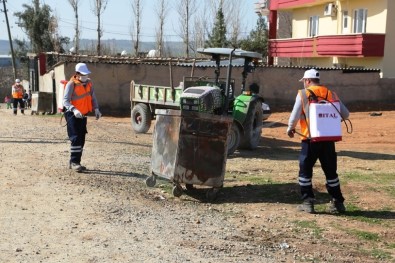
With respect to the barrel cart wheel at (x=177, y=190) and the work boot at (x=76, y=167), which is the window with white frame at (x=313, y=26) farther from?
the barrel cart wheel at (x=177, y=190)

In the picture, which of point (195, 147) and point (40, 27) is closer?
point (195, 147)

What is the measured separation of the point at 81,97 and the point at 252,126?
4456mm

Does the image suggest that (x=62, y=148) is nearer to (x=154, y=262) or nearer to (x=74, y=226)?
(x=74, y=226)

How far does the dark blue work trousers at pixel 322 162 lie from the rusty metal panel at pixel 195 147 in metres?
1.14

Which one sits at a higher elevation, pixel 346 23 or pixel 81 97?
pixel 346 23

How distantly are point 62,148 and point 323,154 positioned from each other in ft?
22.0

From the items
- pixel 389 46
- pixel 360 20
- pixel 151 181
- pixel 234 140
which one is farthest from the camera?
pixel 360 20

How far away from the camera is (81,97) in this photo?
9961 mm

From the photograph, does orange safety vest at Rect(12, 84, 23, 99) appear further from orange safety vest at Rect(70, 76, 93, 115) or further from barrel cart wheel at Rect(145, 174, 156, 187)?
barrel cart wheel at Rect(145, 174, 156, 187)

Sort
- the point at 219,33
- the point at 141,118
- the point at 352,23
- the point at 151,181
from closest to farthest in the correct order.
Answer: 1. the point at 151,181
2. the point at 141,118
3. the point at 352,23
4. the point at 219,33

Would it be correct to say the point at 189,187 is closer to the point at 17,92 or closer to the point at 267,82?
the point at 267,82

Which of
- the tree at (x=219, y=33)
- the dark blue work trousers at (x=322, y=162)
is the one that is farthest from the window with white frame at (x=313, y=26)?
the dark blue work trousers at (x=322, y=162)

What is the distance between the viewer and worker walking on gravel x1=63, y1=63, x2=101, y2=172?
32.0 feet

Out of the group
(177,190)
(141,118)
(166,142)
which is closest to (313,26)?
(141,118)
